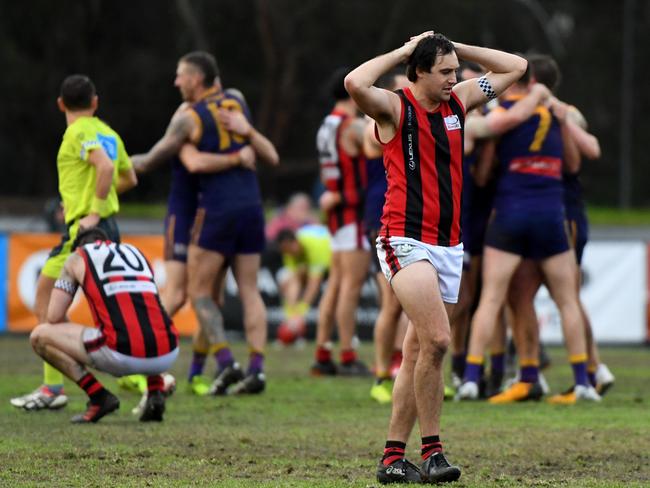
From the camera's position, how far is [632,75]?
37.8 m

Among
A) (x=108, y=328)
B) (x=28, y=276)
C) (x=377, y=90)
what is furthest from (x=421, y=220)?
(x=28, y=276)

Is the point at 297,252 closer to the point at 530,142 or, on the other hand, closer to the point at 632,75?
the point at 530,142

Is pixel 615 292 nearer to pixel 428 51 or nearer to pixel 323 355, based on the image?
pixel 323 355

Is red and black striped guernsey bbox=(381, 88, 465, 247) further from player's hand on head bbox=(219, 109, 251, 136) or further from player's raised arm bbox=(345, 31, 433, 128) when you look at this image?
player's hand on head bbox=(219, 109, 251, 136)

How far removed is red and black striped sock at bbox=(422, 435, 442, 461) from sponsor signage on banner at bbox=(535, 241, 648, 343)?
11342mm

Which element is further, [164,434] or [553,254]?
[553,254]

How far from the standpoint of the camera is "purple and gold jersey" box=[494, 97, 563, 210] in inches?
416

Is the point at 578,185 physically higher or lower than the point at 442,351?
higher

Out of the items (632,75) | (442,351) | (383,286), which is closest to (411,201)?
(442,351)

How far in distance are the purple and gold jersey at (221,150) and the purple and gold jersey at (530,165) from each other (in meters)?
1.99

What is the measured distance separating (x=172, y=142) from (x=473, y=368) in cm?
281

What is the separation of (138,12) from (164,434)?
34.1 meters

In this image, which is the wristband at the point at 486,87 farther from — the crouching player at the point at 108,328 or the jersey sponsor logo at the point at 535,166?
the jersey sponsor logo at the point at 535,166

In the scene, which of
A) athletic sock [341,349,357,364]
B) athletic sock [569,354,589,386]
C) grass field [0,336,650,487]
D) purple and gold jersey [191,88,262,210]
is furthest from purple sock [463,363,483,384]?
athletic sock [341,349,357,364]
